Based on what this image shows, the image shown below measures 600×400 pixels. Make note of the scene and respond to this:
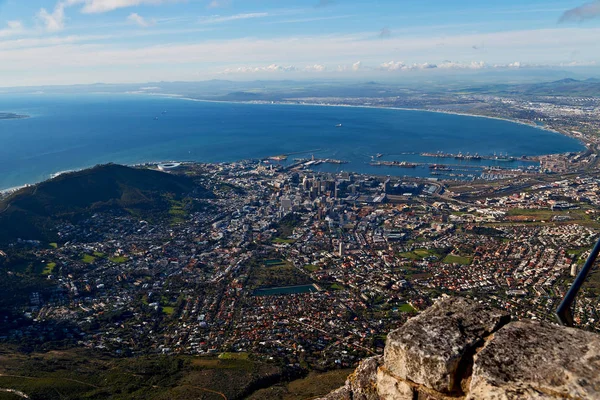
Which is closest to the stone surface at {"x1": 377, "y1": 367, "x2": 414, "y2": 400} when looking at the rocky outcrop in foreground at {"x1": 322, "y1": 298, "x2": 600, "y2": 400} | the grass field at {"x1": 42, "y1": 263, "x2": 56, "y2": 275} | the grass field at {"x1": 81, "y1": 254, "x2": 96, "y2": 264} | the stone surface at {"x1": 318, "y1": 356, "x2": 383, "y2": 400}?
the rocky outcrop in foreground at {"x1": 322, "y1": 298, "x2": 600, "y2": 400}

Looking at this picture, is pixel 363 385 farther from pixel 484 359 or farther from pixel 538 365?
pixel 538 365

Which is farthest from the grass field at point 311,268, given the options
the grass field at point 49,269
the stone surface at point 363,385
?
the stone surface at point 363,385

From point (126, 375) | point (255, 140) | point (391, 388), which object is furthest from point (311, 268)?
point (255, 140)

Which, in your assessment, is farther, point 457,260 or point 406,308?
point 457,260

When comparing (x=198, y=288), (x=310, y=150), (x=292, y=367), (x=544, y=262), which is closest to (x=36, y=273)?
(x=198, y=288)

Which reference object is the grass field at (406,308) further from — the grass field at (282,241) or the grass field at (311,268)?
the grass field at (282,241)

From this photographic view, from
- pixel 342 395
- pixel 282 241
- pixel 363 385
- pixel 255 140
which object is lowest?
pixel 282 241

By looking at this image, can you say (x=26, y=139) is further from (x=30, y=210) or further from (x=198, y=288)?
(x=198, y=288)
